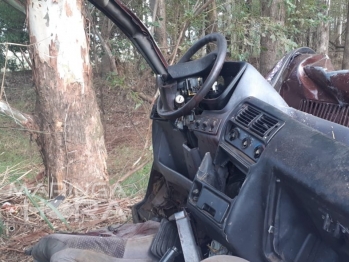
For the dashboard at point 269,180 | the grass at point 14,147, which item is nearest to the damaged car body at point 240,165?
the dashboard at point 269,180

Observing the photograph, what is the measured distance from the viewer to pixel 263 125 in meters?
1.98

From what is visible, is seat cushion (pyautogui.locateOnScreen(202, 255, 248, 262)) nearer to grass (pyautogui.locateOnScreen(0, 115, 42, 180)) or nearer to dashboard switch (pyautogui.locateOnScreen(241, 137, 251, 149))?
dashboard switch (pyautogui.locateOnScreen(241, 137, 251, 149))

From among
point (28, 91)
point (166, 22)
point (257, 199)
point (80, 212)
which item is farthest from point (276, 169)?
point (28, 91)

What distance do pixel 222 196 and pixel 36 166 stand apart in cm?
368

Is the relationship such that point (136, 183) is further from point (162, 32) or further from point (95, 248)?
point (162, 32)

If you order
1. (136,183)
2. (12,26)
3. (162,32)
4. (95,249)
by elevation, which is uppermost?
(12,26)

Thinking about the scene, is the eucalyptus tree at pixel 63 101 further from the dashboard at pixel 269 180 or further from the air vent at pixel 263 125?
the air vent at pixel 263 125

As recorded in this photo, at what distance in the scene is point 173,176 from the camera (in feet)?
8.71

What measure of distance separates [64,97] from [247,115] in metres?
2.69

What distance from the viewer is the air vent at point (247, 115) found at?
2.05 meters

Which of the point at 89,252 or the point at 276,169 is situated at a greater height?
the point at 276,169

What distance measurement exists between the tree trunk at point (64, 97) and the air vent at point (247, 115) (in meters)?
2.64

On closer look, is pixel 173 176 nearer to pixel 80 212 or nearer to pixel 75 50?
pixel 80 212

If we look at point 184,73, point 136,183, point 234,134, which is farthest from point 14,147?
point 234,134
